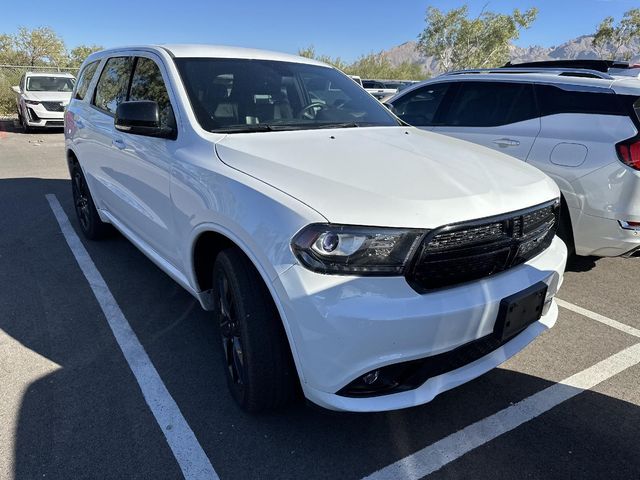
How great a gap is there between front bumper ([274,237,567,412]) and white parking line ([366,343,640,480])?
1.31ft

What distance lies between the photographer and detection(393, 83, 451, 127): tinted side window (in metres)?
5.14

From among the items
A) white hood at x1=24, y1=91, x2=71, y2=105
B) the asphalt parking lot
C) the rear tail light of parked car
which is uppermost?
the rear tail light of parked car

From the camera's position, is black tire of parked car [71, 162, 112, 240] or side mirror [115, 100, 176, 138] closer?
side mirror [115, 100, 176, 138]

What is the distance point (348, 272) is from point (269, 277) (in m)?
0.34

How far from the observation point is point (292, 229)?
181cm

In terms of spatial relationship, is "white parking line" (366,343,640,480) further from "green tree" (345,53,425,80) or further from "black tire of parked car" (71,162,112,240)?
"green tree" (345,53,425,80)

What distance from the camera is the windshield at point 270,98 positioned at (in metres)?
2.79

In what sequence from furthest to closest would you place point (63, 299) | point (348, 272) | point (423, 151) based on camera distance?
1. point (63, 299)
2. point (423, 151)
3. point (348, 272)

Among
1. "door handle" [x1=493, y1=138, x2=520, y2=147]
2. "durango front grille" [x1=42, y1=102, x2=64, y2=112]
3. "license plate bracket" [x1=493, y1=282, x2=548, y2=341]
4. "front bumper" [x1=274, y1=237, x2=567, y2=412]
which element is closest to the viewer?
"front bumper" [x1=274, y1=237, x2=567, y2=412]

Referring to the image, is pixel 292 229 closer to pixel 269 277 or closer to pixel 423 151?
pixel 269 277

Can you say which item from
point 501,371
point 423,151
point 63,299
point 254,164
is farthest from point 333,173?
point 63,299

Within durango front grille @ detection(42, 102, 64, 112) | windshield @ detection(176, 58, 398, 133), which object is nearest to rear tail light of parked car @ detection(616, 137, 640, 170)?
windshield @ detection(176, 58, 398, 133)

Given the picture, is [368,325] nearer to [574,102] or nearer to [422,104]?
[574,102]

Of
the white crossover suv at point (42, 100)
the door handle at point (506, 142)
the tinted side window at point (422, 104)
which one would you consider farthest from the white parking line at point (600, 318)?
the white crossover suv at point (42, 100)
